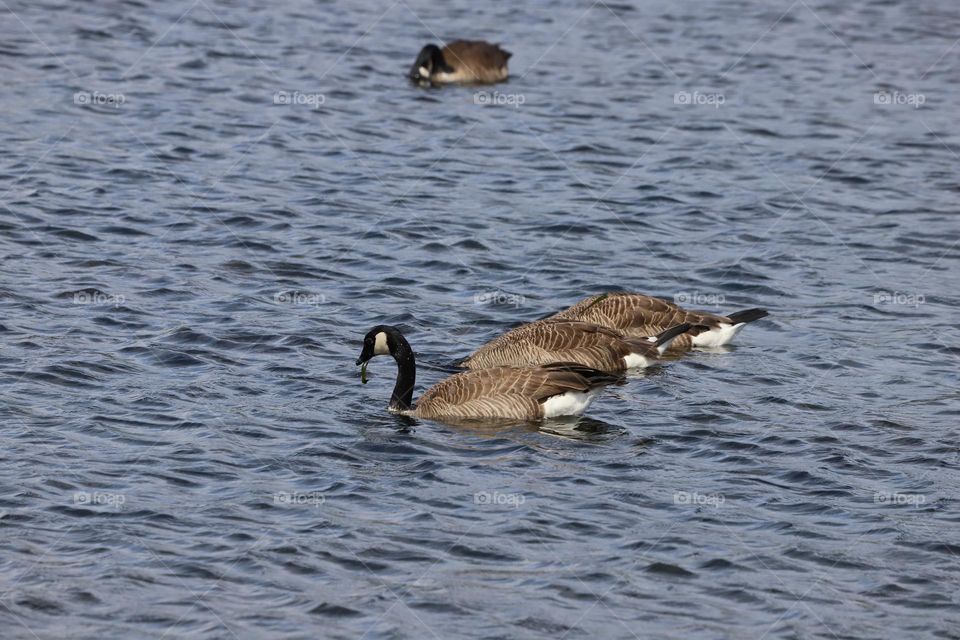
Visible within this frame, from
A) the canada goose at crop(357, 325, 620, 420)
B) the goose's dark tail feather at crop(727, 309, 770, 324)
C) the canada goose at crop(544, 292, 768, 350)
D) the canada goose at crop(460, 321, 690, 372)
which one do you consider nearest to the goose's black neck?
the canada goose at crop(357, 325, 620, 420)

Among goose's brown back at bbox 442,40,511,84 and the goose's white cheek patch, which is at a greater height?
goose's brown back at bbox 442,40,511,84

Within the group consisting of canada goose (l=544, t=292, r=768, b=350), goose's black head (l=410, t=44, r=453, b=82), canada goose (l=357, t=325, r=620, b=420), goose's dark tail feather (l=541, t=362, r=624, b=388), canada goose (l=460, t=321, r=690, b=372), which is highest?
goose's black head (l=410, t=44, r=453, b=82)

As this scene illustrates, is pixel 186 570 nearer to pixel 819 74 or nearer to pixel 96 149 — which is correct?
pixel 96 149

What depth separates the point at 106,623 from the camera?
35.2 ft

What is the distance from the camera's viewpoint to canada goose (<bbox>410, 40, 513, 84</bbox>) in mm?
30734

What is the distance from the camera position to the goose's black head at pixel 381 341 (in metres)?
16.0

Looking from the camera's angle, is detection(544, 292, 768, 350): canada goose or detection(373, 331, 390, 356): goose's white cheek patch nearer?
detection(373, 331, 390, 356): goose's white cheek patch

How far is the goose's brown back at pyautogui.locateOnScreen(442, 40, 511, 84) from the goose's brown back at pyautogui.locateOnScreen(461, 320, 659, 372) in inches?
558

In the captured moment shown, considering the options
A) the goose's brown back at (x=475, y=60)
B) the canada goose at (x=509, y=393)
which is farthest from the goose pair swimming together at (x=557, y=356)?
the goose's brown back at (x=475, y=60)

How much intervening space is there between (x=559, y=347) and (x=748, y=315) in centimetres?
308


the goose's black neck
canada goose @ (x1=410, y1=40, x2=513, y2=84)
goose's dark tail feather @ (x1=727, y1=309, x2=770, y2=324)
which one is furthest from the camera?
canada goose @ (x1=410, y1=40, x2=513, y2=84)

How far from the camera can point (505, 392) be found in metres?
15.8

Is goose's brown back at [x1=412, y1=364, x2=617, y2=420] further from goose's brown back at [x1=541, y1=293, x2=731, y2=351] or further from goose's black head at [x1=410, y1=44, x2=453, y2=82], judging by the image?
goose's black head at [x1=410, y1=44, x2=453, y2=82]

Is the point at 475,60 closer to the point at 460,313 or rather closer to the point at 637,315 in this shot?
the point at 460,313
